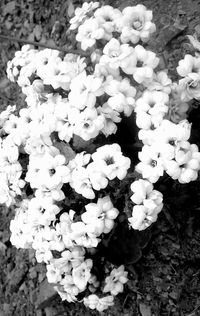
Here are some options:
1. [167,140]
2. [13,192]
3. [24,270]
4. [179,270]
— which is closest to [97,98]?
[167,140]

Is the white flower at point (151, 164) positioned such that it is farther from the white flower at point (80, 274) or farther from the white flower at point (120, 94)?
the white flower at point (80, 274)

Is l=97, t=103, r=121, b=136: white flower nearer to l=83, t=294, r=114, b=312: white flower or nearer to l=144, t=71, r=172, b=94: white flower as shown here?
l=144, t=71, r=172, b=94: white flower

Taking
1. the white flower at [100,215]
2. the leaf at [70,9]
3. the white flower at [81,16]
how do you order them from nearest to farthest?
the white flower at [100,215], the white flower at [81,16], the leaf at [70,9]

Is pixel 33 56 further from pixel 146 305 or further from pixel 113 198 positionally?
pixel 146 305

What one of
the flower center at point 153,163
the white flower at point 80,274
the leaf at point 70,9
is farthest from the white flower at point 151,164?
the leaf at point 70,9

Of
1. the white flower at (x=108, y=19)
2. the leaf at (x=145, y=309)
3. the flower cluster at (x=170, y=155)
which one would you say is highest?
the white flower at (x=108, y=19)

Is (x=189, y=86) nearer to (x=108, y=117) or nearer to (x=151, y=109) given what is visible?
(x=151, y=109)

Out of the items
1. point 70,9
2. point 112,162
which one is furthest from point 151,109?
point 70,9
